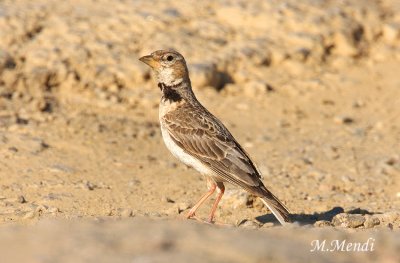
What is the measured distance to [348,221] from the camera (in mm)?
8250

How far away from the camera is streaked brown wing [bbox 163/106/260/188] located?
8359 millimetres

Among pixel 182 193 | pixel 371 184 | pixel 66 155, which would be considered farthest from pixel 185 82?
pixel 371 184

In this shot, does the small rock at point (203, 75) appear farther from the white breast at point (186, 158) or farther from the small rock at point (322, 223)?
the small rock at point (322, 223)

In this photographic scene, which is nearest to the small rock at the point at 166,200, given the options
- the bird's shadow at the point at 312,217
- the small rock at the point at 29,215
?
the bird's shadow at the point at 312,217

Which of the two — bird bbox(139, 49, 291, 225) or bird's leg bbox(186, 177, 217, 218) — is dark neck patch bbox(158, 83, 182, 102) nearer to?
bird bbox(139, 49, 291, 225)

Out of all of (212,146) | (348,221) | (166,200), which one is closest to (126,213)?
(166,200)

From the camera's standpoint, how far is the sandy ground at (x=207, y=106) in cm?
902

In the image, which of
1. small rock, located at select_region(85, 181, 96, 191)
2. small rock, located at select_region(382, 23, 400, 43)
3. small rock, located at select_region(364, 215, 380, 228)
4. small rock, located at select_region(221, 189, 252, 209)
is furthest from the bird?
small rock, located at select_region(382, 23, 400, 43)

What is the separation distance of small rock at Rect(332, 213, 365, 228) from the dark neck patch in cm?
212

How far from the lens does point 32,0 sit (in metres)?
13.9

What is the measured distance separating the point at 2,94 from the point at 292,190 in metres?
4.45

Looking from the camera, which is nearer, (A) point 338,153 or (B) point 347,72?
(A) point 338,153

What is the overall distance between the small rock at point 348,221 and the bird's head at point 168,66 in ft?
7.50

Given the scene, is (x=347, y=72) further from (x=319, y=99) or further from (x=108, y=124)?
(x=108, y=124)
